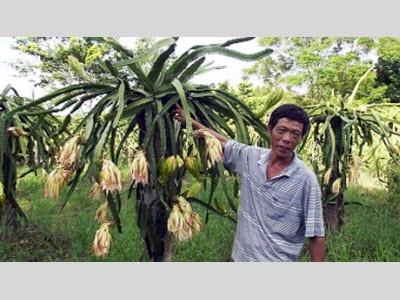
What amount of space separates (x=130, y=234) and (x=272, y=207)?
1.97 feet

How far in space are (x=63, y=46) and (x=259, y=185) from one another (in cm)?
83

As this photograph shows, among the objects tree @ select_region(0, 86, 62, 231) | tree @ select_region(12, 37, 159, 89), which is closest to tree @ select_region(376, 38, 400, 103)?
tree @ select_region(12, 37, 159, 89)

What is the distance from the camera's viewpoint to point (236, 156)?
1104 mm

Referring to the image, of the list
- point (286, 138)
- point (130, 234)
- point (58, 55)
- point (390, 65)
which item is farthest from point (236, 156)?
point (390, 65)

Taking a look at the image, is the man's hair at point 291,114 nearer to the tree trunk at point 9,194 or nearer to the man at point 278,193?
the man at point 278,193

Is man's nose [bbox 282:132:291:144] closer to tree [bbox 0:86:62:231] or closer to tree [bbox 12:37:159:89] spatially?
tree [bbox 12:37:159:89]

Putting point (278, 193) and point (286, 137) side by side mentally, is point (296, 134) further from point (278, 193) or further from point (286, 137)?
point (278, 193)

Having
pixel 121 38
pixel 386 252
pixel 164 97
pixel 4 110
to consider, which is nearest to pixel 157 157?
pixel 164 97

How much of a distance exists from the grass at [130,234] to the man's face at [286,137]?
1.64 ft

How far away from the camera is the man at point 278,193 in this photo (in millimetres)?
1035

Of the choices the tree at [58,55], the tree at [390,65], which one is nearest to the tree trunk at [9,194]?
the tree at [58,55]

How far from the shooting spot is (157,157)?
3.50ft

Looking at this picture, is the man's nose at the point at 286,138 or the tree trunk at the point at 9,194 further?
the tree trunk at the point at 9,194
